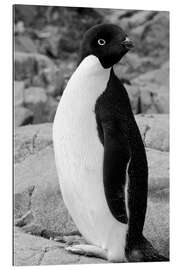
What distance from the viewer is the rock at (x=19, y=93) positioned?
14.7 ft

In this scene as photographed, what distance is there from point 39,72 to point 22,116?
1.13 feet

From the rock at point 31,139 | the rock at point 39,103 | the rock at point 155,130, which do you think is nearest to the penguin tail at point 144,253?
the rock at point 155,130

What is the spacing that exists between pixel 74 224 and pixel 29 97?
2.73 feet

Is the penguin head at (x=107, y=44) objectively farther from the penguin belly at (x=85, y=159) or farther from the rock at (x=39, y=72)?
the rock at (x=39, y=72)

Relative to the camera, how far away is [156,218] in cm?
458

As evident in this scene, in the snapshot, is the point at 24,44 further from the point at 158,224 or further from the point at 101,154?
the point at 158,224

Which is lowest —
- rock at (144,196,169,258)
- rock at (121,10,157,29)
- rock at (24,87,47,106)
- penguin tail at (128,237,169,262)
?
penguin tail at (128,237,169,262)

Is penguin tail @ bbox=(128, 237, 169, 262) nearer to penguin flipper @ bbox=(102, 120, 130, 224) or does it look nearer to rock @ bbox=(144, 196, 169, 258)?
rock @ bbox=(144, 196, 169, 258)

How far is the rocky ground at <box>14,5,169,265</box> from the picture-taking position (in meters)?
4.39

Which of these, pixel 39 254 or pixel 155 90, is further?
pixel 155 90

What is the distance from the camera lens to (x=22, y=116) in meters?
4.49

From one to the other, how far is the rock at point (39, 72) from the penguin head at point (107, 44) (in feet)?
1.33

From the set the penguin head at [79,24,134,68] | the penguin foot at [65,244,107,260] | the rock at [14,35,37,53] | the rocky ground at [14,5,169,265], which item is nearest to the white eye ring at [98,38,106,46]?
the penguin head at [79,24,134,68]

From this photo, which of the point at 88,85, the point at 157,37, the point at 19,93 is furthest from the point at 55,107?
the point at 157,37
